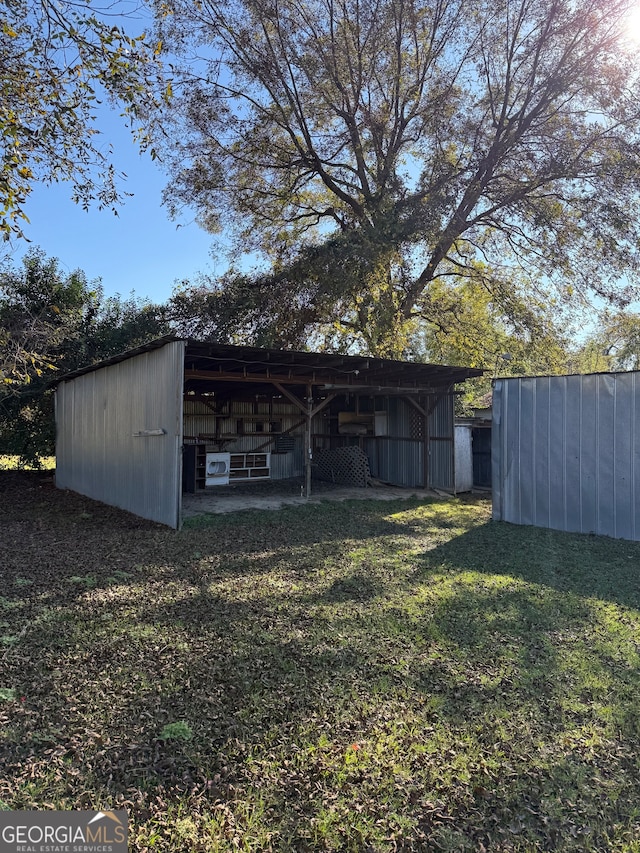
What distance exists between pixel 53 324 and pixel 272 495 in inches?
266

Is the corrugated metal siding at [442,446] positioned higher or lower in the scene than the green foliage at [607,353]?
lower

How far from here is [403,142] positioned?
1400 cm

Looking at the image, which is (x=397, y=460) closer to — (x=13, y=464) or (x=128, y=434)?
(x=128, y=434)

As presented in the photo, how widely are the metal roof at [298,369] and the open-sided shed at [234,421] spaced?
3 centimetres

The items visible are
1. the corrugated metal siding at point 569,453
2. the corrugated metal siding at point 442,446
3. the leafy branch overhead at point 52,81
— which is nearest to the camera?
the leafy branch overhead at point 52,81

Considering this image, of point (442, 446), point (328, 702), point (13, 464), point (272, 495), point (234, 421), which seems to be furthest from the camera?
point (13, 464)

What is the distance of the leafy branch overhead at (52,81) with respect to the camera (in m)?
3.07

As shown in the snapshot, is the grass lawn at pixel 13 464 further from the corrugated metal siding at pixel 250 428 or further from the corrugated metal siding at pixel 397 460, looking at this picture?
the corrugated metal siding at pixel 397 460

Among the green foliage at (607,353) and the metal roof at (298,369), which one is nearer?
the metal roof at (298,369)

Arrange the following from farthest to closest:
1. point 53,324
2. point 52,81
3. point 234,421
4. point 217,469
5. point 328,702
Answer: point 234,421, point 217,469, point 53,324, point 52,81, point 328,702

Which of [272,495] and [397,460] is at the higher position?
[397,460]

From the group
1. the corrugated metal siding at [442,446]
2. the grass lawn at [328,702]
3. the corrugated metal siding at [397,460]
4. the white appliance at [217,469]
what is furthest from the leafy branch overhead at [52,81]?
the corrugated metal siding at [397,460]

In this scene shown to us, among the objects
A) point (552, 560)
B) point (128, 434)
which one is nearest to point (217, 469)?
point (128, 434)

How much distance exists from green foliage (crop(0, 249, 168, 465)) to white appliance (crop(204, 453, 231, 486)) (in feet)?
13.3
